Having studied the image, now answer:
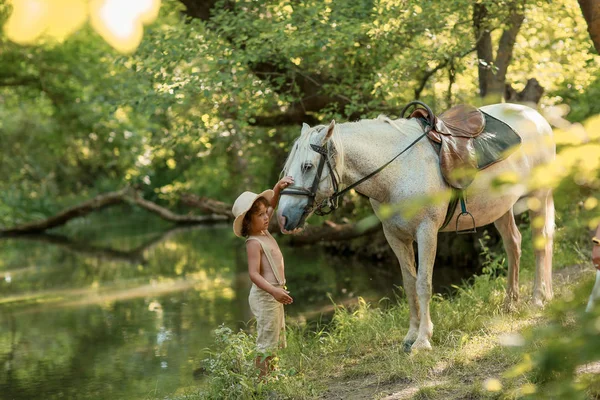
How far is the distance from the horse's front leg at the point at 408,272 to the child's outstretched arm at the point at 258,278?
3.93ft

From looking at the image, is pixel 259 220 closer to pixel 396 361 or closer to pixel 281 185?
pixel 281 185

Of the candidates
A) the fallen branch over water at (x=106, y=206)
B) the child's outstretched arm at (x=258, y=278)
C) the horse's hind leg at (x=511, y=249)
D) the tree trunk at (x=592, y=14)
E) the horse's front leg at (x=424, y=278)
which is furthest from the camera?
the fallen branch over water at (x=106, y=206)

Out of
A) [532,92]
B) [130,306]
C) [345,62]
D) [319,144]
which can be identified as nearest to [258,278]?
[319,144]

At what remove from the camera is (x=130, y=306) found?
38.5 feet

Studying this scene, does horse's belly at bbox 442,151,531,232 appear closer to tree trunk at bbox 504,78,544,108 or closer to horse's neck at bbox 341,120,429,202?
horse's neck at bbox 341,120,429,202

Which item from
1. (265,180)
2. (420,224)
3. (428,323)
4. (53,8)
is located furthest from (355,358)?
(265,180)

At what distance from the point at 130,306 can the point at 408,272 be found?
6.57 metres

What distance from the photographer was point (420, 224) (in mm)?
5902

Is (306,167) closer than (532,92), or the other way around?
(306,167)

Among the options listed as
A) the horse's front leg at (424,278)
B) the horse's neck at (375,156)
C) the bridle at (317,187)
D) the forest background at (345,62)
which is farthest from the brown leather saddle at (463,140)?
the forest background at (345,62)

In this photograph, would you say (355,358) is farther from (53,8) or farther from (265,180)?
(265,180)

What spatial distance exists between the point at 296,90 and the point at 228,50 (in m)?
1.20

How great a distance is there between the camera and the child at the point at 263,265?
5402 mm

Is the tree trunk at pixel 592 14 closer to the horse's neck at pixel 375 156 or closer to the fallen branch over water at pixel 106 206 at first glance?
the horse's neck at pixel 375 156
